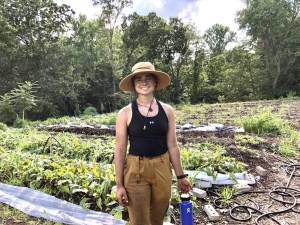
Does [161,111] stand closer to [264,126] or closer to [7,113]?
[264,126]

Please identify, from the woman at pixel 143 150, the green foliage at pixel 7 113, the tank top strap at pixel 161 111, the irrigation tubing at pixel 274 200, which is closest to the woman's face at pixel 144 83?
the woman at pixel 143 150

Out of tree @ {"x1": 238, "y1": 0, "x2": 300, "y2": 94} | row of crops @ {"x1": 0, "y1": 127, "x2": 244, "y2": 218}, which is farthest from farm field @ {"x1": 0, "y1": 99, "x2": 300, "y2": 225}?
tree @ {"x1": 238, "y1": 0, "x2": 300, "y2": 94}

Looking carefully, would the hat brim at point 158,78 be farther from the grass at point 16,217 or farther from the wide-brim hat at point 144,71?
the grass at point 16,217

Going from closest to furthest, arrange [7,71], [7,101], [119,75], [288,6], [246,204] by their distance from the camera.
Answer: [246,204], [7,101], [7,71], [288,6], [119,75]

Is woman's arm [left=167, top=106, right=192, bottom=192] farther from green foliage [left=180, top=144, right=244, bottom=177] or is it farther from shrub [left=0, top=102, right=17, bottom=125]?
shrub [left=0, top=102, right=17, bottom=125]

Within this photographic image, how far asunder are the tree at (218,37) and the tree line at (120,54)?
30.0 ft

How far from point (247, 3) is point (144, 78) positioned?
22.5 meters

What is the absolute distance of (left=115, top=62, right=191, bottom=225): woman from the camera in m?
2.32

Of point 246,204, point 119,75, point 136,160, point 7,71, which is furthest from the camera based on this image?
point 119,75

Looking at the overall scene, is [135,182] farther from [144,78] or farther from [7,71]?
[7,71]

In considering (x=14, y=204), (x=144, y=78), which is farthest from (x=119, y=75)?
(x=144, y=78)

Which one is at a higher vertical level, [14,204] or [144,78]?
[144,78]

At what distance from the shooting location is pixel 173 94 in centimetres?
2606

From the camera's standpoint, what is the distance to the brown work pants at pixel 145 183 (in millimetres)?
2316
